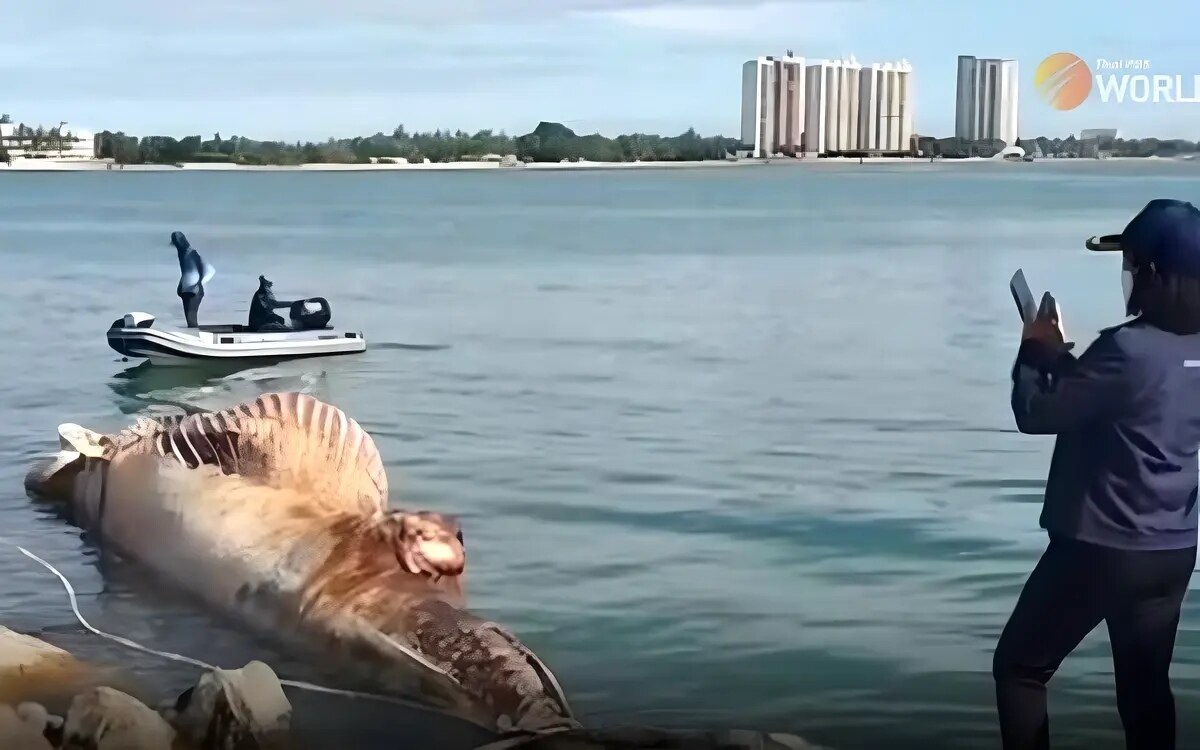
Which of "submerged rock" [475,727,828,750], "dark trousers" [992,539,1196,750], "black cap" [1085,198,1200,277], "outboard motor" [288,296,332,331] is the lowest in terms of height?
"submerged rock" [475,727,828,750]

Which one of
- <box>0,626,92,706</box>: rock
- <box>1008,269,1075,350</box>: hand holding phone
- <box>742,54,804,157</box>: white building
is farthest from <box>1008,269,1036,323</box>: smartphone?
<box>0,626,92,706</box>: rock

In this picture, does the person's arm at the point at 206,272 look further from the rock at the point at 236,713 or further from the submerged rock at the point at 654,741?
the submerged rock at the point at 654,741

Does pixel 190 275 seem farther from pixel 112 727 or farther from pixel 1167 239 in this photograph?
pixel 1167 239

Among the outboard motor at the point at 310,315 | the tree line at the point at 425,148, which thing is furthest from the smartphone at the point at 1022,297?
the outboard motor at the point at 310,315

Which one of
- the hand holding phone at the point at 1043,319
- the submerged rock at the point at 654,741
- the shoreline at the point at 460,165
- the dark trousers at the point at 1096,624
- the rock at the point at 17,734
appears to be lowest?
the rock at the point at 17,734

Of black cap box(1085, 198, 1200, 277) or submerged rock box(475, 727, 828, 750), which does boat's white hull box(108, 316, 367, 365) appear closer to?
submerged rock box(475, 727, 828, 750)
